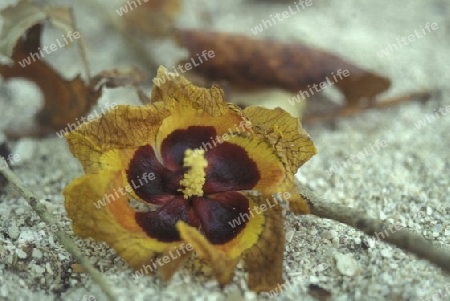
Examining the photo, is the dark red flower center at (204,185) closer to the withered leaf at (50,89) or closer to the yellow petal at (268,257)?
the yellow petal at (268,257)

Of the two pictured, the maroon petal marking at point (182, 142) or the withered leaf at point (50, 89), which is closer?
the maroon petal marking at point (182, 142)

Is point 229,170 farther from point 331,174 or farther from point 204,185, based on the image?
point 331,174

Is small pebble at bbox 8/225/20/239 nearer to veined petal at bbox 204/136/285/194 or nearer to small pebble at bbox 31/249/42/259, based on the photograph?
small pebble at bbox 31/249/42/259

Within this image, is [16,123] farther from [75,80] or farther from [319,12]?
[319,12]

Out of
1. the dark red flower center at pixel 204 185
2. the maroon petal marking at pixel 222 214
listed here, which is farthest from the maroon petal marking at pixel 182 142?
the maroon petal marking at pixel 222 214

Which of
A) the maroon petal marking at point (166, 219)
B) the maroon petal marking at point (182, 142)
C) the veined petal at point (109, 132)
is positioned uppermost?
the veined petal at point (109, 132)

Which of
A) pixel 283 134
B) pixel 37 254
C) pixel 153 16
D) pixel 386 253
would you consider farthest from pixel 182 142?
pixel 153 16
